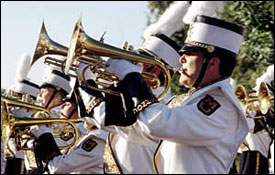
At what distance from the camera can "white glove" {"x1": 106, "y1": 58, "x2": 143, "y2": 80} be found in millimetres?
3471

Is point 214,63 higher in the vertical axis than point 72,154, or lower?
higher

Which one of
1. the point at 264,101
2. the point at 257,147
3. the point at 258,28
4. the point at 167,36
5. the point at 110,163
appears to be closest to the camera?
the point at 110,163

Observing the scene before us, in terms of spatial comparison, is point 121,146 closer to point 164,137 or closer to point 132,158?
point 132,158

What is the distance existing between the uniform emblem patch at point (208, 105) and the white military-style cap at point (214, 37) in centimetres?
36

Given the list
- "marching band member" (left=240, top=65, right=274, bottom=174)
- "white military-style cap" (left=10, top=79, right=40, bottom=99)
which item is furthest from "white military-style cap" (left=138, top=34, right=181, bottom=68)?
"marching band member" (left=240, top=65, right=274, bottom=174)

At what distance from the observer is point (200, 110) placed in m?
3.48

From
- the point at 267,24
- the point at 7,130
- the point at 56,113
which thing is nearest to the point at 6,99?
the point at 7,130

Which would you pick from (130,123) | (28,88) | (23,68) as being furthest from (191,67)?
(23,68)

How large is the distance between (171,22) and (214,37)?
1677mm

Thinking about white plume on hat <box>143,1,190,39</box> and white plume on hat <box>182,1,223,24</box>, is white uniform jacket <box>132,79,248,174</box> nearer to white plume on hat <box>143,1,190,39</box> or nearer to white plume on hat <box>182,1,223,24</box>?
white plume on hat <box>182,1,223,24</box>

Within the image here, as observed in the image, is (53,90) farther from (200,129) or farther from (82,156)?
(200,129)

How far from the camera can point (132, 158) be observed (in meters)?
4.09

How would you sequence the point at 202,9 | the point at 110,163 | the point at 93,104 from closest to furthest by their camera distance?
1. the point at 93,104
2. the point at 110,163
3. the point at 202,9

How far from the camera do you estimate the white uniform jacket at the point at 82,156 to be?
5.04 meters
